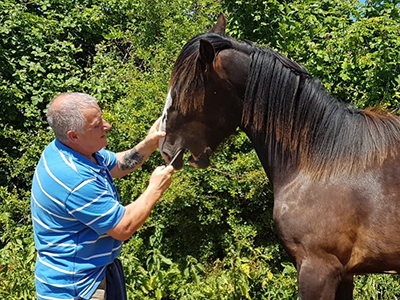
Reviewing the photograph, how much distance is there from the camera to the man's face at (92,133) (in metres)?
2.02

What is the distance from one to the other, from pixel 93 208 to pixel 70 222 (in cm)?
17

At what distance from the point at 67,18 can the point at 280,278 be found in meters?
4.53

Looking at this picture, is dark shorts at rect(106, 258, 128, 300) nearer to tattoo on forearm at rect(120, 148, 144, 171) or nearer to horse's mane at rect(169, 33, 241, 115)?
tattoo on forearm at rect(120, 148, 144, 171)

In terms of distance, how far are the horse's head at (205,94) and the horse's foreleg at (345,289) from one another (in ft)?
3.40

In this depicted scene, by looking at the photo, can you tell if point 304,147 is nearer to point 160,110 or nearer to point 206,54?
point 206,54

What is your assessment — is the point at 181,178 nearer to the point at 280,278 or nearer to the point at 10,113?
the point at 280,278

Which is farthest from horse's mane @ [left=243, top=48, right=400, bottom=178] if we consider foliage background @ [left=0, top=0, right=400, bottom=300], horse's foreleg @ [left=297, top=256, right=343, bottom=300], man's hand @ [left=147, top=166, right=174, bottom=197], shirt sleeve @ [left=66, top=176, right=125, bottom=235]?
Result: foliage background @ [left=0, top=0, right=400, bottom=300]

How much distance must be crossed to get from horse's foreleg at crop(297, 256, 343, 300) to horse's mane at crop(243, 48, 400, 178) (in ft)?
1.47

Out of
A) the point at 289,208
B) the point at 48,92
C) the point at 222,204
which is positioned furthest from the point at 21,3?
the point at 289,208

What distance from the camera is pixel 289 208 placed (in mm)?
2229

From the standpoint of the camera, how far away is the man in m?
1.93

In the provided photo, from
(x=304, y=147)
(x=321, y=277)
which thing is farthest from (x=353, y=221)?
(x=304, y=147)

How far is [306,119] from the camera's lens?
232 centimetres

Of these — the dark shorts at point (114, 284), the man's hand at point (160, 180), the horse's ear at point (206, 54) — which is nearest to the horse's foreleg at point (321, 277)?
the man's hand at point (160, 180)
